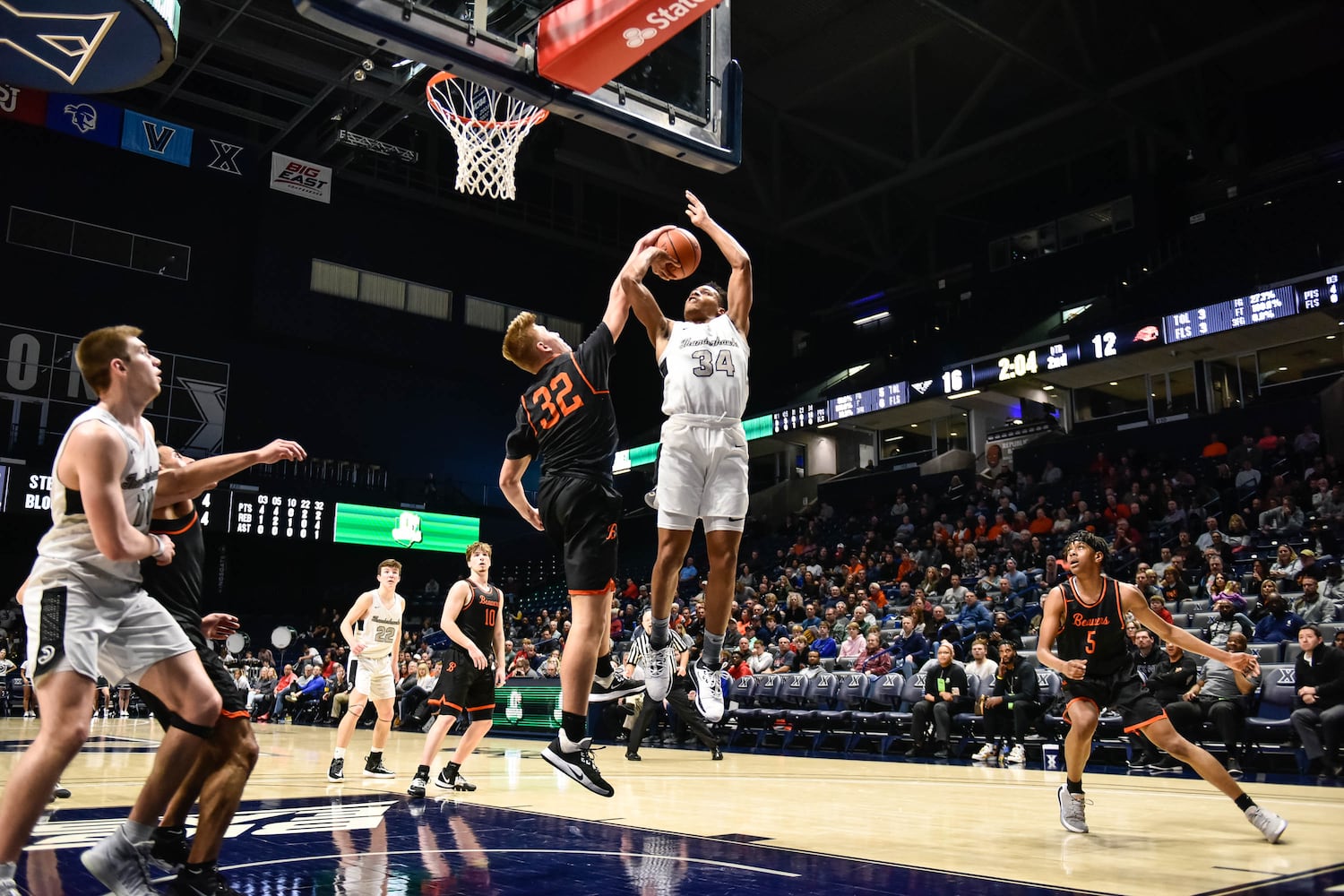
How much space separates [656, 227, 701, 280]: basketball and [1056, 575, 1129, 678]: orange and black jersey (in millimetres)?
3127

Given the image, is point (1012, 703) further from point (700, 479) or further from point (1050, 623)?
point (700, 479)

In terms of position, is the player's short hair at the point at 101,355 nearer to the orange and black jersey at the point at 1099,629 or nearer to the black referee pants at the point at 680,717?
the orange and black jersey at the point at 1099,629

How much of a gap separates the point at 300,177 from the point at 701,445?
24.1 meters

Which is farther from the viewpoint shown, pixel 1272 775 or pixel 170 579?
pixel 1272 775

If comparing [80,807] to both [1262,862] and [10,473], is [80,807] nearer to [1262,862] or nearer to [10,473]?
[1262,862]

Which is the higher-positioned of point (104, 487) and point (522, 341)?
point (522, 341)

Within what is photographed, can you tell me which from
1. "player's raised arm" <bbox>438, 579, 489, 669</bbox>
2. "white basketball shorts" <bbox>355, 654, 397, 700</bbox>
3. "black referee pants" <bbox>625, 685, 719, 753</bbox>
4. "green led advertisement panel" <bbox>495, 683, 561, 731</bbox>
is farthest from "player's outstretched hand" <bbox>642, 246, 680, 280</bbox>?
"green led advertisement panel" <bbox>495, 683, 561, 731</bbox>

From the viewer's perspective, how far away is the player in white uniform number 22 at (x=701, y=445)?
491cm

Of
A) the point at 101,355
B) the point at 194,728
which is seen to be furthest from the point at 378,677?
the point at 101,355

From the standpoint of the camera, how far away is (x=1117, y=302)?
2264 centimetres

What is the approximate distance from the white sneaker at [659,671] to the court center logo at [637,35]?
14.0ft

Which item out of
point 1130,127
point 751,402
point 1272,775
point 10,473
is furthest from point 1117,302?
point 10,473

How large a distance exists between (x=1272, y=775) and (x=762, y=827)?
18.7 feet

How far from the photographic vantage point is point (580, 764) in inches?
176
